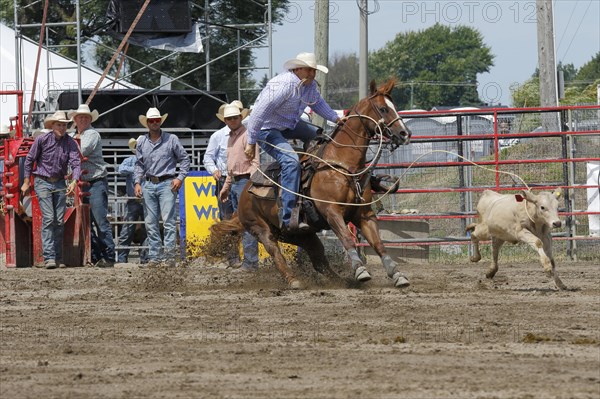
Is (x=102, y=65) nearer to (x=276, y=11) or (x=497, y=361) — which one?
(x=276, y=11)

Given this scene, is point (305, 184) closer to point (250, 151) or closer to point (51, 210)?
point (250, 151)

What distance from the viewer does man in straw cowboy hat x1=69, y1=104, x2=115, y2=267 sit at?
50.2ft

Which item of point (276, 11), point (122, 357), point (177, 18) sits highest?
point (276, 11)

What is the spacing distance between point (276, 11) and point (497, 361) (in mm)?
26498

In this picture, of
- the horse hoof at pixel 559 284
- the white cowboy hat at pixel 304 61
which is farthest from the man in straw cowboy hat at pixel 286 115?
the horse hoof at pixel 559 284

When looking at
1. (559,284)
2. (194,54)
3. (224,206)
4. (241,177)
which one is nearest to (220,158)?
(224,206)

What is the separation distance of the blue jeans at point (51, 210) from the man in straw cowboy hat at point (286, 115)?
14.7 feet

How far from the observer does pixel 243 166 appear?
43.9ft

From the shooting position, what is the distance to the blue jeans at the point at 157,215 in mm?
14305

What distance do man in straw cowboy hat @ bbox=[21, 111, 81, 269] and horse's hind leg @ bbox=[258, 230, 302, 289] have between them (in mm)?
4055

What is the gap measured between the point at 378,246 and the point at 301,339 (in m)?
3.20

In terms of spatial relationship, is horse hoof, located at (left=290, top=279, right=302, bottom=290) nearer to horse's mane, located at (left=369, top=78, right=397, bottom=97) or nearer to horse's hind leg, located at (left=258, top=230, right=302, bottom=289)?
horse's hind leg, located at (left=258, top=230, right=302, bottom=289)

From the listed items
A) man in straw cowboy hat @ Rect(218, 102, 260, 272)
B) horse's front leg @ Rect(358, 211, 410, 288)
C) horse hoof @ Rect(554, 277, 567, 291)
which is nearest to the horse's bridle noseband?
horse's front leg @ Rect(358, 211, 410, 288)

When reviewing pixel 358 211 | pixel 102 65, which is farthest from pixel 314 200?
pixel 102 65
